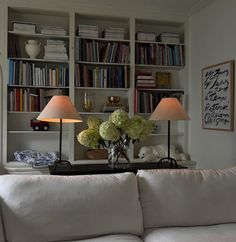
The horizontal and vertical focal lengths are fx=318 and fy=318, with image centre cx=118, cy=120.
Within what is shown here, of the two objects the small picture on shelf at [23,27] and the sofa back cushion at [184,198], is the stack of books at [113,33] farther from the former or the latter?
the sofa back cushion at [184,198]

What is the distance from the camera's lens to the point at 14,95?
3861mm

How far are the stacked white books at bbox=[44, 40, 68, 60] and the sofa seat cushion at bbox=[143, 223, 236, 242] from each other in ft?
8.54

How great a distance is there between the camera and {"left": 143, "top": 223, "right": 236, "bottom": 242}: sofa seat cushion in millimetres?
1825

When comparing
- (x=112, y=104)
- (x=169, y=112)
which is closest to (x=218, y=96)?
(x=169, y=112)

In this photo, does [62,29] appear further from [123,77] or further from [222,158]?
[222,158]

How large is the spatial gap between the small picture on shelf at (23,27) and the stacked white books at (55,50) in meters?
0.24

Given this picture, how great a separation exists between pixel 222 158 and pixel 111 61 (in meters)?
1.82

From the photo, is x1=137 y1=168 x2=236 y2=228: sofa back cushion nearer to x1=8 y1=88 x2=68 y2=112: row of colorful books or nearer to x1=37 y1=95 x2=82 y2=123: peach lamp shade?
x1=37 y1=95 x2=82 y2=123: peach lamp shade

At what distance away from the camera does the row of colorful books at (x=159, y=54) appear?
4207mm

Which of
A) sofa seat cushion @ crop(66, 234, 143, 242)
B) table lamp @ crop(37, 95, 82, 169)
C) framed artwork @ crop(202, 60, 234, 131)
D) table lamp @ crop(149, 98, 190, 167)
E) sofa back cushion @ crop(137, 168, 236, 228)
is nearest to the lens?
sofa seat cushion @ crop(66, 234, 143, 242)

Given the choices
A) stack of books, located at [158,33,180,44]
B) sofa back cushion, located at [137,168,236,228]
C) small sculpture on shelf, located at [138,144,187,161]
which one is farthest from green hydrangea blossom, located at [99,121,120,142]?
stack of books, located at [158,33,180,44]

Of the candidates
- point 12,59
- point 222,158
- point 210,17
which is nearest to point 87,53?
point 12,59

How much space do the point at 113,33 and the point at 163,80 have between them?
952mm

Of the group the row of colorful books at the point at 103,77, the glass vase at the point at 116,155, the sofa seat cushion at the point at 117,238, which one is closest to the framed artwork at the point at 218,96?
the row of colorful books at the point at 103,77
